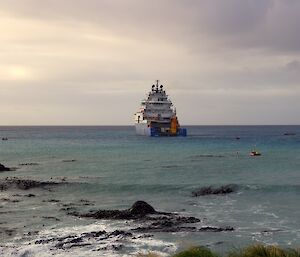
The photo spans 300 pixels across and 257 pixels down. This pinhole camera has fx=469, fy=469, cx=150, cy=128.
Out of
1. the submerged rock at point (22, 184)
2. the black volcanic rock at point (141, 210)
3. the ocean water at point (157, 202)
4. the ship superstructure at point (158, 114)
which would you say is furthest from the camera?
the ship superstructure at point (158, 114)

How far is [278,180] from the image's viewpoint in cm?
4253

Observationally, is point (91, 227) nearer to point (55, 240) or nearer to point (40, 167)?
point (55, 240)

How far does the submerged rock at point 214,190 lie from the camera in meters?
36.6

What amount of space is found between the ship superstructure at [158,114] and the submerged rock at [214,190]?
270 feet

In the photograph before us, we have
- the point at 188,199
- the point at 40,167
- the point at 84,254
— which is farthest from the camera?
the point at 40,167

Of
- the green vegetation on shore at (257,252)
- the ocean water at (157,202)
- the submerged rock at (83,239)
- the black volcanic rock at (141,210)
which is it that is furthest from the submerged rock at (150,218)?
the green vegetation on shore at (257,252)

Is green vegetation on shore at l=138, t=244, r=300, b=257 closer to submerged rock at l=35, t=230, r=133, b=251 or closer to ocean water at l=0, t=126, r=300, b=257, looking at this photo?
ocean water at l=0, t=126, r=300, b=257

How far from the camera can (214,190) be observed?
123ft

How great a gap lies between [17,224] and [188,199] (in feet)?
42.8

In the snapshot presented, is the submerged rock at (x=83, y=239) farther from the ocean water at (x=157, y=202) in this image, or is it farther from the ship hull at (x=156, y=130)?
the ship hull at (x=156, y=130)

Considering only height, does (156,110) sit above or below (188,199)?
above

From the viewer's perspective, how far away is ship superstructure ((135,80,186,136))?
121 meters

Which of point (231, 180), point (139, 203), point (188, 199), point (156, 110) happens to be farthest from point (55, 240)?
point (156, 110)

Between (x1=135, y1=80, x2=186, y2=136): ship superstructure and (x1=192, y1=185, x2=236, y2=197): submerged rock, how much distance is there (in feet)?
270
